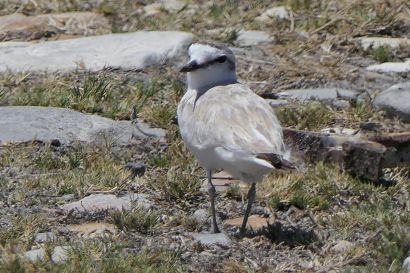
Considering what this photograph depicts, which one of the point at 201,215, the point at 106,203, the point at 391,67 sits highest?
the point at 106,203

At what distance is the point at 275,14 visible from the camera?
39.1ft

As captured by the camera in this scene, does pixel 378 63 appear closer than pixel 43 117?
No

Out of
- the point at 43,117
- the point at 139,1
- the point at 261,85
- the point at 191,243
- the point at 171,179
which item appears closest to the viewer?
the point at 191,243

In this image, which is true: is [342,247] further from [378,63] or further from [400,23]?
[400,23]

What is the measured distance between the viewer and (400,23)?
38.1ft

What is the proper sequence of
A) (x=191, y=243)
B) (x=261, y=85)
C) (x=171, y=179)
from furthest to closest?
(x=261, y=85), (x=171, y=179), (x=191, y=243)

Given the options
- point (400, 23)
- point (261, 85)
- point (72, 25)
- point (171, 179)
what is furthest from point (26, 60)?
point (400, 23)

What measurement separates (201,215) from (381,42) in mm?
4073

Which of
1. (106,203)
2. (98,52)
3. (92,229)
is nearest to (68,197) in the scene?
(106,203)

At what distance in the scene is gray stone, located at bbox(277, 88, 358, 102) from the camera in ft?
32.9

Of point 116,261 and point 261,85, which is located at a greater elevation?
point 116,261

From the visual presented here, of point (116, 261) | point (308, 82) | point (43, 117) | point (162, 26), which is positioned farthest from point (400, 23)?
point (116, 261)

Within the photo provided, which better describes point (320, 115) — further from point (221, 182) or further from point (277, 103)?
point (221, 182)

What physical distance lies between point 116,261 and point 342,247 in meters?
1.50
